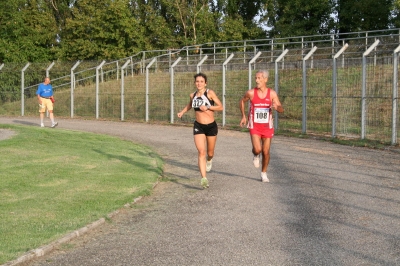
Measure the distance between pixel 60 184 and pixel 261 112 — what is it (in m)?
3.54

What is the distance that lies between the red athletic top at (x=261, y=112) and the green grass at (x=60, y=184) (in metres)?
2.03

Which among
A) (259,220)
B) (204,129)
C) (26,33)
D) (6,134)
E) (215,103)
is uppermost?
(26,33)

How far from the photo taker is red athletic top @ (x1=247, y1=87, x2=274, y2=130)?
36.1 ft

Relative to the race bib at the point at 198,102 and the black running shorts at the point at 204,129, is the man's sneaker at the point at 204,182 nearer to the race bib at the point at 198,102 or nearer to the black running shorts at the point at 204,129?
the black running shorts at the point at 204,129

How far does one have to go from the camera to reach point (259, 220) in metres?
8.03

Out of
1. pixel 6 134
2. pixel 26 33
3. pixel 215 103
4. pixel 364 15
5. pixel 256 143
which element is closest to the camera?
pixel 215 103

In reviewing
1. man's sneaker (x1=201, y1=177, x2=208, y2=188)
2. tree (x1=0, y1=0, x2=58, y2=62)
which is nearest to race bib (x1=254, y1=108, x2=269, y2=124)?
man's sneaker (x1=201, y1=177, x2=208, y2=188)

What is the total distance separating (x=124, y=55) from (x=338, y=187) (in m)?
40.0

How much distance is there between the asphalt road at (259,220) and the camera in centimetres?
635

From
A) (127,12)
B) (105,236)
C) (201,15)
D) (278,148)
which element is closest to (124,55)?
(127,12)

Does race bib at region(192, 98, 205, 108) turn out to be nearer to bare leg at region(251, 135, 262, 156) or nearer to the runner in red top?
the runner in red top

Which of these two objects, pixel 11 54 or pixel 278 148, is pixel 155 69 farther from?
pixel 11 54

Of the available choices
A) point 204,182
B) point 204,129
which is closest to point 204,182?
point 204,182

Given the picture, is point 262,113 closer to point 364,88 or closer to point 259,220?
point 259,220
